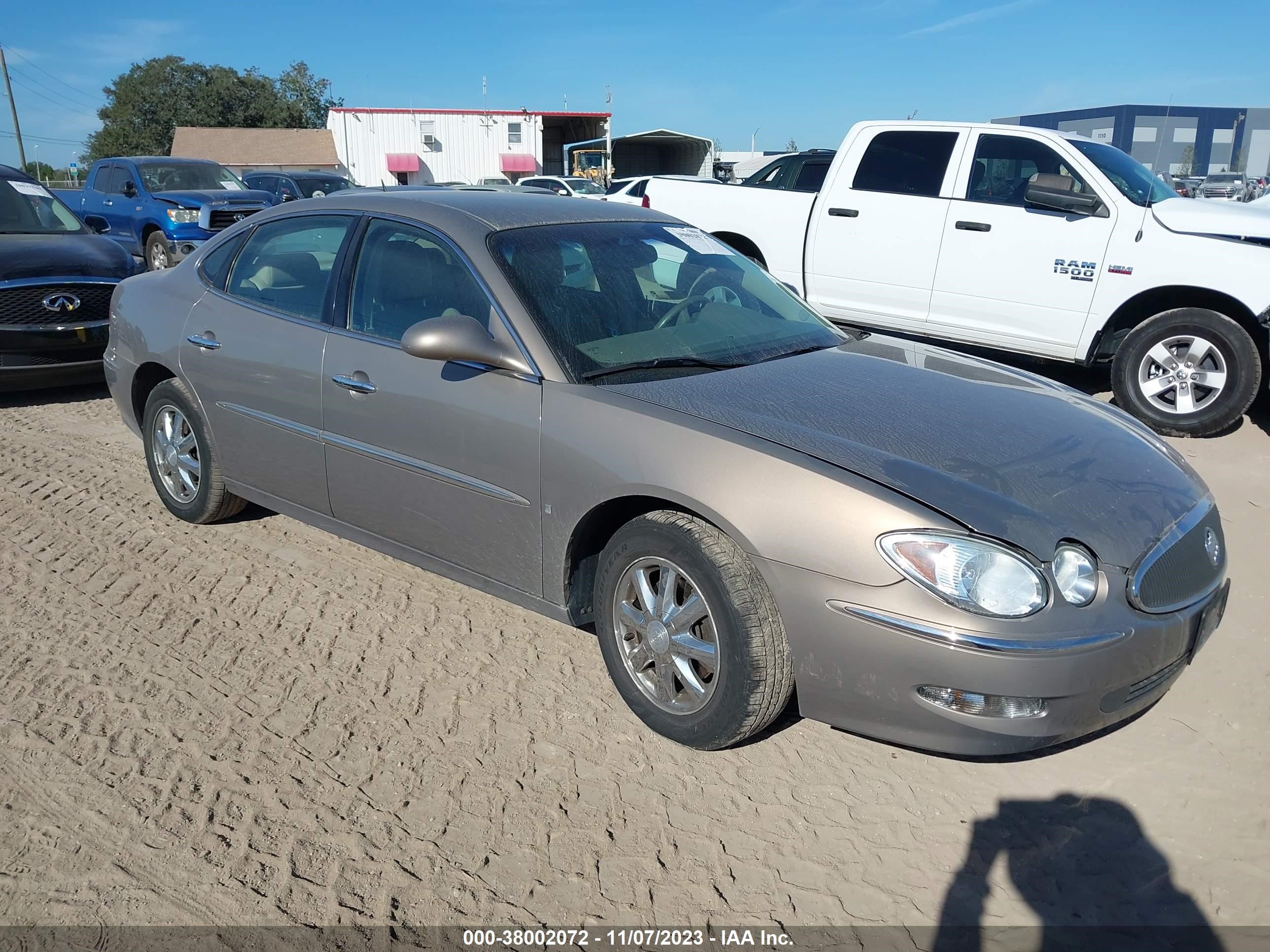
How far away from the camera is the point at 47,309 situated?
745cm

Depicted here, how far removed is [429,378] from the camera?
353 cm

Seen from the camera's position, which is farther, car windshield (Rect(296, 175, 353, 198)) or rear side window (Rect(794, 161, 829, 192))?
car windshield (Rect(296, 175, 353, 198))

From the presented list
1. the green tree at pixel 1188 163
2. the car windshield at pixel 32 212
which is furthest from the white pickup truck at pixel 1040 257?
the green tree at pixel 1188 163

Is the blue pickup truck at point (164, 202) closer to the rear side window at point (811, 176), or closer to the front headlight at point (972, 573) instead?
the rear side window at point (811, 176)

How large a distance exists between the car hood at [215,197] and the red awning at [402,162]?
32595 mm

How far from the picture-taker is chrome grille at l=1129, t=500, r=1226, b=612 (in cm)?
274

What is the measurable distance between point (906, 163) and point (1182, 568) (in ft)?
18.7

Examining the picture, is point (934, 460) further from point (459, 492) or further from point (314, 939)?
point (314, 939)

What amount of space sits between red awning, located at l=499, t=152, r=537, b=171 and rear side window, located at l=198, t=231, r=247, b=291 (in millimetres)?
44748

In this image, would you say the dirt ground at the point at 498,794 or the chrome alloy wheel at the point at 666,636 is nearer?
the dirt ground at the point at 498,794

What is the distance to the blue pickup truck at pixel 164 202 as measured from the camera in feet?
47.5

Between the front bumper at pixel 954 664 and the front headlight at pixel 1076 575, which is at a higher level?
the front headlight at pixel 1076 575

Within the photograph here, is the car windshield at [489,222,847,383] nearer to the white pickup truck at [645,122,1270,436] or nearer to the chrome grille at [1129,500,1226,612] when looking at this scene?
the chrome grille at [1129,500,1226,612]

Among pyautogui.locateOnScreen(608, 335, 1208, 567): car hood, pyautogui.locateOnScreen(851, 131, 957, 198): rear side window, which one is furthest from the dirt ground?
pyautogui.locateOnScreen(851, 131, 957, 198): rear side window
